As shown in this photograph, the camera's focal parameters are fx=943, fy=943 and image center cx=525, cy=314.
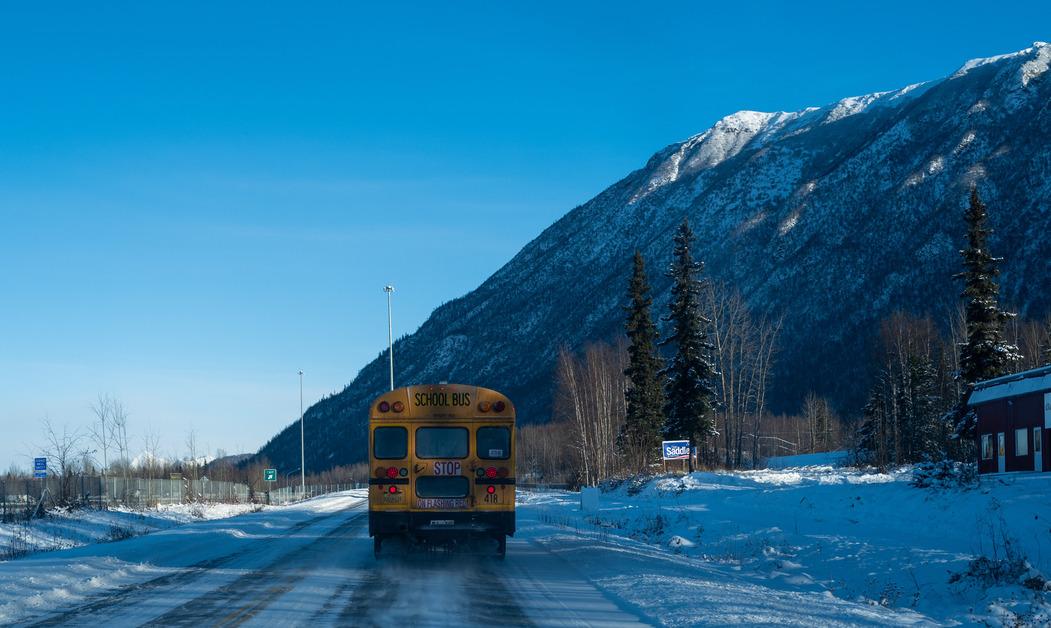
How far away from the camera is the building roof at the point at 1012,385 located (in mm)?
37219

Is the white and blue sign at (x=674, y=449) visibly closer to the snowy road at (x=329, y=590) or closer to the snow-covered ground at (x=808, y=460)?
the snowy road at (x=329, y=590)

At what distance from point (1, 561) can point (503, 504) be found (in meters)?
11.1

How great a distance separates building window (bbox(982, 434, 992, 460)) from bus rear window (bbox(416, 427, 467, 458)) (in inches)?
1301

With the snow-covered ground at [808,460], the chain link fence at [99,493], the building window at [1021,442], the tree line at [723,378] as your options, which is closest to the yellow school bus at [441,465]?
the chain link fence at [99,493]

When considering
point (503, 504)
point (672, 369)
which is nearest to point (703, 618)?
point (503, 504)

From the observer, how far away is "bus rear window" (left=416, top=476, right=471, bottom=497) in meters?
17.1

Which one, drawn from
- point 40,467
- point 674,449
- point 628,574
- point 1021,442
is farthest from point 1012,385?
point 40,467

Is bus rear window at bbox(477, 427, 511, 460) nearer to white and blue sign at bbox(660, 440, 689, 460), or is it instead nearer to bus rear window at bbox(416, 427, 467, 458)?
bus rear window at bbox(416, 427, 467, 458)

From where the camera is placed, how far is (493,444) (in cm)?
1731

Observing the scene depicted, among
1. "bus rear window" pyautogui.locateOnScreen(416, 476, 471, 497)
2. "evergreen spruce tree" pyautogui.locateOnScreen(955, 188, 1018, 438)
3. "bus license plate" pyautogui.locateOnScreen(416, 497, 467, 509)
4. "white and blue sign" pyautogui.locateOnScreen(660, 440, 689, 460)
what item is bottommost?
"white and blue sign" pyautogui.locateOnScreen(660, 440, 689, 460)

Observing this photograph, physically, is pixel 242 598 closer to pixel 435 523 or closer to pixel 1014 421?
pixel 435 523

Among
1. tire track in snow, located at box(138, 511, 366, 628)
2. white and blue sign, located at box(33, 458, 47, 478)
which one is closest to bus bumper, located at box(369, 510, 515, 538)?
tire track in snow, located at box(138, 511, 366, 628)

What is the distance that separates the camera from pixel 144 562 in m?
18.1

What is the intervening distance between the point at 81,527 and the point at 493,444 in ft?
72.8
